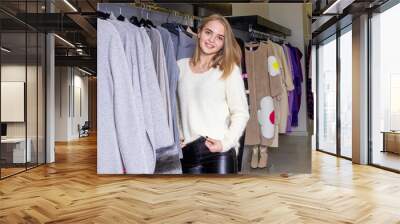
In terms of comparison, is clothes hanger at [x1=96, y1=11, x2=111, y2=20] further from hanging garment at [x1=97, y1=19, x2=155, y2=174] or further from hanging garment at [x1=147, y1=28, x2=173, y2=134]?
hanging garment at [x1=147, y1=28, x2=173, y2=134]

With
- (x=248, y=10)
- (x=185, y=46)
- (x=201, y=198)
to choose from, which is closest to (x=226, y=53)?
(x=185, y=46)

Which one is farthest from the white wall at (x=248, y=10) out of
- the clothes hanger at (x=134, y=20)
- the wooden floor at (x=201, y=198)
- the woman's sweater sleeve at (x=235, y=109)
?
the wooden floor at (x=201, y=198)

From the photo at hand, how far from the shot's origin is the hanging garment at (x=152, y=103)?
511 cm

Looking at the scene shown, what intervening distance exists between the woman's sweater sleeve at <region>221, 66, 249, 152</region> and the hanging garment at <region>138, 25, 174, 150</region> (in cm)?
79

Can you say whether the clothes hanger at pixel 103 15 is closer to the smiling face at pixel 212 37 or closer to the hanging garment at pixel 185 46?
the hanging garment at pixel 185 46

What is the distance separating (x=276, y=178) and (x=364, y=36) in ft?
10.7

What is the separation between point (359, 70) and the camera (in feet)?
22.8

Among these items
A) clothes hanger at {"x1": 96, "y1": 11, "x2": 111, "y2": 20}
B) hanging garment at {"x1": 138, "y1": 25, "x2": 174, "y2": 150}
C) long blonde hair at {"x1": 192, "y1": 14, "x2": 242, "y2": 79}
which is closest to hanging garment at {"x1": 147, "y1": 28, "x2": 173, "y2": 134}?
hanging garment at {"x1": 138, "y1": 25, "x2": 174, "y2": 150}

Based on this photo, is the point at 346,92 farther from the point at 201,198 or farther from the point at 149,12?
the point at 201,198

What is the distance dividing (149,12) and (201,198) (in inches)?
104

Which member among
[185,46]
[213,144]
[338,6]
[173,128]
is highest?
[338,6]

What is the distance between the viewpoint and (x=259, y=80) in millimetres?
5328

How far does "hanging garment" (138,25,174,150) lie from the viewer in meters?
5.11

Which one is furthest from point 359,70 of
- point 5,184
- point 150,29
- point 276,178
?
point 5,184
